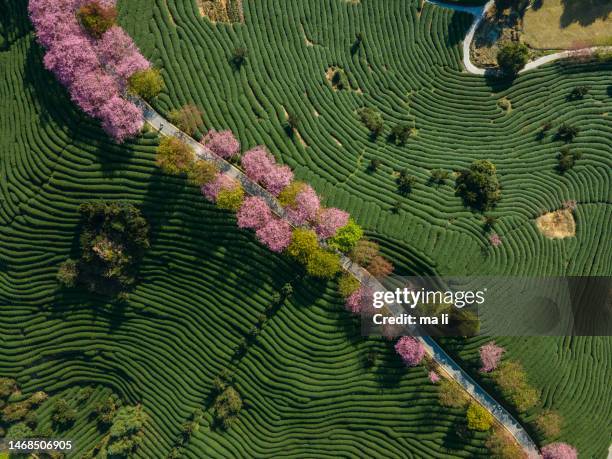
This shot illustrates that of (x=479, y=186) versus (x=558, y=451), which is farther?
(x=479, y=186)

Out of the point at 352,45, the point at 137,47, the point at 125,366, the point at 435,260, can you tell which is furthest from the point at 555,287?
the point at 137,47

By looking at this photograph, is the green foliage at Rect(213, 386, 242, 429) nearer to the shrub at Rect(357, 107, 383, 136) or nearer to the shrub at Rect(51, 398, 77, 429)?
the shrub at Rect(51, 398, 77, 429)

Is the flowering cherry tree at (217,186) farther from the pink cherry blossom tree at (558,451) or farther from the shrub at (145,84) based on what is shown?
the pink cherry blossom tree at (558,451)

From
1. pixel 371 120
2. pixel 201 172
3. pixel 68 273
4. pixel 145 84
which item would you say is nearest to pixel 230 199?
pixel 201 172

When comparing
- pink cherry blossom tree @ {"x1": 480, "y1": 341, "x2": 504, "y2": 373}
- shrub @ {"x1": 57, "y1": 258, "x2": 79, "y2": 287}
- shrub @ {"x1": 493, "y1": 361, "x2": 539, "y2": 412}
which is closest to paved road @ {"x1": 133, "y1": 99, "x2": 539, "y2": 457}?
shrub @ {"x1": 493, "y1": 361, "x2": 539, "y2": 412}

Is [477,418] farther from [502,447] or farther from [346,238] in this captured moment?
[346,238]
